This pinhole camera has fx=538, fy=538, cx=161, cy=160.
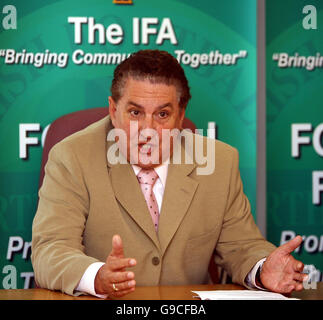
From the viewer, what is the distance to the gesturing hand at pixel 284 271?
1.85 metres

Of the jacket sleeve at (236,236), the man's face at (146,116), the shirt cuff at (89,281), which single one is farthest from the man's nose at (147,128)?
the shirt cuff at (89,281)

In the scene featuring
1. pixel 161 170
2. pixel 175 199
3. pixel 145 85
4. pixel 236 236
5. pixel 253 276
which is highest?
pixel 145 85

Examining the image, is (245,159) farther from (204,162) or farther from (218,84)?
(204,162)

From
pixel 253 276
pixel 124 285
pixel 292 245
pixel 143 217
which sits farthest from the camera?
pixel 143 217

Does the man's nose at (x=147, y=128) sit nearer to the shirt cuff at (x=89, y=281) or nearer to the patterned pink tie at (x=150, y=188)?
the patterned pink tie at (x=150, y=188)

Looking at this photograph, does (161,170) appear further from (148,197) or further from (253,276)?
(253,276)

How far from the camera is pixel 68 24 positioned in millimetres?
3303

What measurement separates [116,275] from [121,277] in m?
0.02

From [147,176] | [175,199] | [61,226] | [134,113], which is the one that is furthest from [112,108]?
[61,226]

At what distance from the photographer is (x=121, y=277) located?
1.58m

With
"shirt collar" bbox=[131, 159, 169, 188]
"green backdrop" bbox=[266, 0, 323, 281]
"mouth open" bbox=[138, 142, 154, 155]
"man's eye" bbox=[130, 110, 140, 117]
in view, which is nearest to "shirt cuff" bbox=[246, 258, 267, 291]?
"shirt collar" bbox=[131, 159, 169, 188]

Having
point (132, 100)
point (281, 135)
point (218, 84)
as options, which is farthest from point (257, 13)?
point (132, 100)
